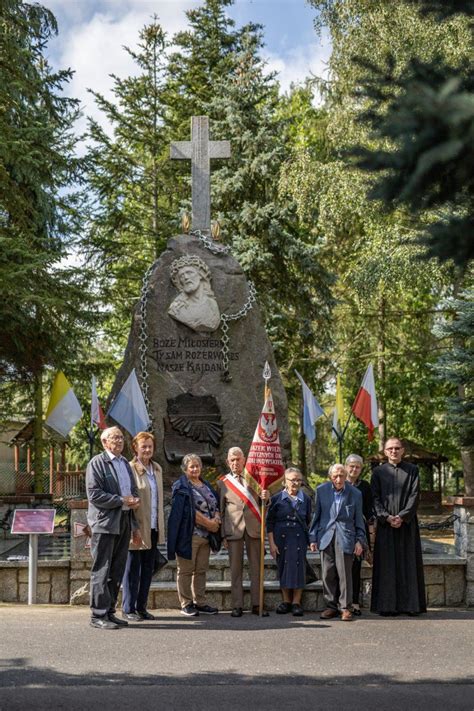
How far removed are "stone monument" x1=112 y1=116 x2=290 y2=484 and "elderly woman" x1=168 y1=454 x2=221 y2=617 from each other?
3.18 metres

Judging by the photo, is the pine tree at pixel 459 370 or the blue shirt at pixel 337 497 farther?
the pine tree at pixel 459 370

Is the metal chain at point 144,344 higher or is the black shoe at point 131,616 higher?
the metal chain at point 144,344

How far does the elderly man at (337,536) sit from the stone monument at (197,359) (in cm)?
344

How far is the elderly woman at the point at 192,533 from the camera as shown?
9.30 metres

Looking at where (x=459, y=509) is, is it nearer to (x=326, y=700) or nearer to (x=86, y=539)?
(x=86, y=539)

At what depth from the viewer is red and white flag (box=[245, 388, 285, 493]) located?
9844 millimetres

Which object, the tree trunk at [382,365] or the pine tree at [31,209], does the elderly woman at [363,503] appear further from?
the tree trunk at [382,365]

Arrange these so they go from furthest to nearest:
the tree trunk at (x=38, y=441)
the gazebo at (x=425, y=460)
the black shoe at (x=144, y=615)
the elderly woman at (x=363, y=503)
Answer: the gazebo at (x=425, y=460)
the tree trunk at (x=38, y=441)
the elderly woman at (x=363, y=503)
the black shoe at (x=144, y=615)

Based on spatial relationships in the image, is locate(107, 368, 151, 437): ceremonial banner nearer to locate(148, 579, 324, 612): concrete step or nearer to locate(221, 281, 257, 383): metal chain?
locate(221, 281, 257, 383): metal chain

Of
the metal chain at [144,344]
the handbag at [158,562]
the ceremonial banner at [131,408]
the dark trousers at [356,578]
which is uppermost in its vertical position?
the metal chain at [144,344]

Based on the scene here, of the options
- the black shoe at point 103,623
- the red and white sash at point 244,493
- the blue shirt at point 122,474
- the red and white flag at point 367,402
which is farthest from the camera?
the red and white flag at point 367,402

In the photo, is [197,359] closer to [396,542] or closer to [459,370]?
[396,542]

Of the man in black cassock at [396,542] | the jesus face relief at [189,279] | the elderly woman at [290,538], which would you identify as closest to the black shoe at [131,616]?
the elderly woman at [290,538]

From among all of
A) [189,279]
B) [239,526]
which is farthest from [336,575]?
[189,279]
